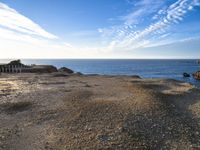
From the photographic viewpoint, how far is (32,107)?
63.1 feet

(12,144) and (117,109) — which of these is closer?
(12,144)

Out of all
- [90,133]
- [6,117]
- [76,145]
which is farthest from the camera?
[6,117]

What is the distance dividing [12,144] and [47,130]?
233 cm

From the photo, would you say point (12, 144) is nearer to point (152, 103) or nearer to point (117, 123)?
point (117, 123)

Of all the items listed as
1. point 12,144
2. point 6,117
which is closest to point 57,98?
point 6,117

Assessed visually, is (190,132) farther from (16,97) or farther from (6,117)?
(16,97)

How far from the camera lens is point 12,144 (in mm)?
12352

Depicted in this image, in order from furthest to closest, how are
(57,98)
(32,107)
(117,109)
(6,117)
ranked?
1. (57,98)
2. (32,107)
3. (117,109)
4. (6,117)

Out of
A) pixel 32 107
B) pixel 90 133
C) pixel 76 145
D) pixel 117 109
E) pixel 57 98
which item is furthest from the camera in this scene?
pixel 57 98

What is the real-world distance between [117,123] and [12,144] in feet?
20.6

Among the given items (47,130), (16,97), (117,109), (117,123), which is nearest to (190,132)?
(117,123)

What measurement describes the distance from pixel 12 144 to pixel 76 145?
11.1ft

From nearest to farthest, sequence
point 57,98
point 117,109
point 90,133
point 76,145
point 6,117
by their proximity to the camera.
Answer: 1. point 76,145
2. point 90,133
3. point 6,117
4. point 117,109
5. point 57,98

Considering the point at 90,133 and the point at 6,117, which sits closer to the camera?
the point at 90,133
